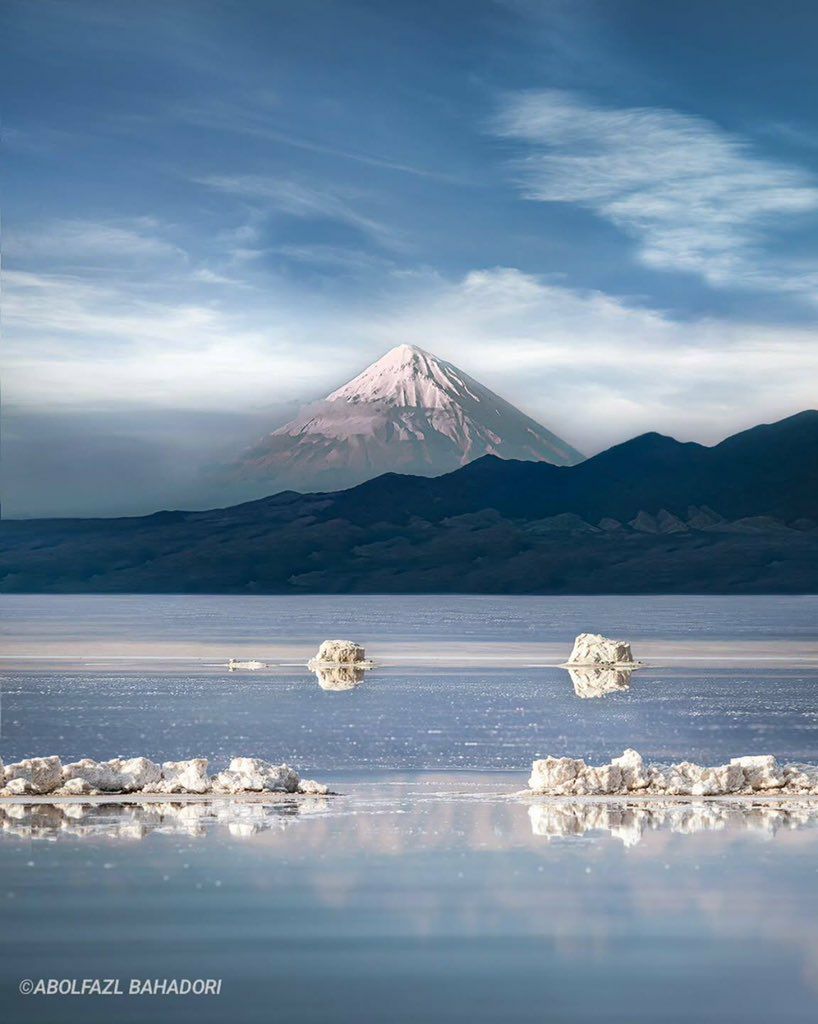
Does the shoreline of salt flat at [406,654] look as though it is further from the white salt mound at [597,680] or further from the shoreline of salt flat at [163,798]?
the shoreline of salt flat at [163,798]

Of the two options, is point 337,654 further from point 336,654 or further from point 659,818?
point 659,818

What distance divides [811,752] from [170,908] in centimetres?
1830

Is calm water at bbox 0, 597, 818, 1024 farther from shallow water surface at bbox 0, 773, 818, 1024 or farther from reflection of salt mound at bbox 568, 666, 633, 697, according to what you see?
reflection of salt mound at bbox 568, 666, 633, 697

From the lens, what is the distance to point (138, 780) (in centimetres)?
2217

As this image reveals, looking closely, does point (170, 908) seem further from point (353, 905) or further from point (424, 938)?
point (424, 938)

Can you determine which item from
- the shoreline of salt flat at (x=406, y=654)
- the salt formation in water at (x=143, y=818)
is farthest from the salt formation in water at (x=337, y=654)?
the salt formation in water at (x=143, y=818)

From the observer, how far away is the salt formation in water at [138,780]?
864 inches

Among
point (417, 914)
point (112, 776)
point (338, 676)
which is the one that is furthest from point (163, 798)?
point (338, 676)

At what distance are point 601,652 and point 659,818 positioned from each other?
48.4 metres

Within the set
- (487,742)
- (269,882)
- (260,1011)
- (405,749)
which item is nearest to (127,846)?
(269,882)

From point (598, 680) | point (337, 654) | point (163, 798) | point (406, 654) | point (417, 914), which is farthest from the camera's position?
point (406, 654)

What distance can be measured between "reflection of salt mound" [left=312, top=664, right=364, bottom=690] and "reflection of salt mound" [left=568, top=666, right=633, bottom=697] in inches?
288

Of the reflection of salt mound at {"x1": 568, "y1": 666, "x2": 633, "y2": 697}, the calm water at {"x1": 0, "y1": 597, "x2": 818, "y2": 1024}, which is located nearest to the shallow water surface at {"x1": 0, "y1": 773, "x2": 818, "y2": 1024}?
the calm water at {"x1": 0, "y1": 597, "x2": 818, "y2": 1024}

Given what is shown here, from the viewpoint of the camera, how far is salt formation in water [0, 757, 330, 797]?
21938 mm
